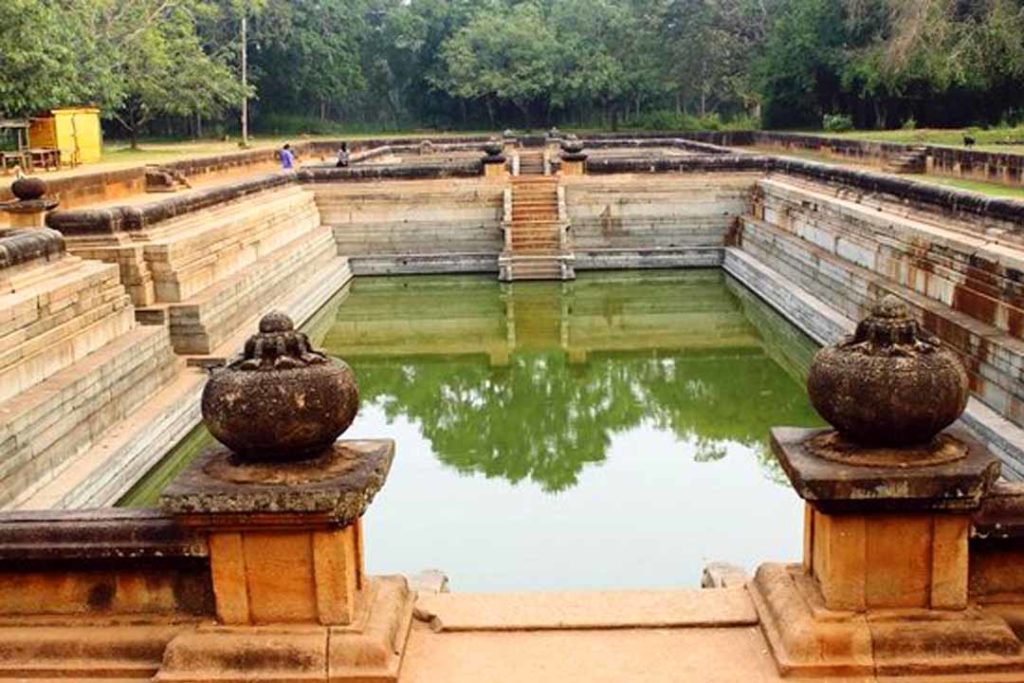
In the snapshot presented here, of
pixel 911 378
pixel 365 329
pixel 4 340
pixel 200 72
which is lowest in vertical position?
pixel 365 329

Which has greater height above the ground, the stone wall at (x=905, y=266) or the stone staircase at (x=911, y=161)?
the stone staircase at (x=911, y=161)

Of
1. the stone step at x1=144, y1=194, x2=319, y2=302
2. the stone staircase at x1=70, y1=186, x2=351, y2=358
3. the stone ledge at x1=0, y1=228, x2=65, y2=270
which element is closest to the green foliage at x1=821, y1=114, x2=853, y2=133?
the stone step at x1=144, y1=194, x2=319, y2=302

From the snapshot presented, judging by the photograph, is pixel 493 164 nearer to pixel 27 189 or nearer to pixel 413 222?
pixel 413 222

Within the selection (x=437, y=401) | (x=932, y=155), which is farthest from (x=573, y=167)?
(x=437, y=401)

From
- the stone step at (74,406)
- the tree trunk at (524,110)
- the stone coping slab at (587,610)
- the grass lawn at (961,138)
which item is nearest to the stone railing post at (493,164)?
the grass lawn at (961,138)

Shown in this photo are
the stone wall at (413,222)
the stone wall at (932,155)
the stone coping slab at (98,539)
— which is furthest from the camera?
the stone wall at (413,222)

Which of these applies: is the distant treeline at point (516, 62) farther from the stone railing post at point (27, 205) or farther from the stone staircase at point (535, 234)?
the stone railing post at point (27, 205)

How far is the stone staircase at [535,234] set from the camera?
61.0 ft

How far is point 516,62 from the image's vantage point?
44281 mm

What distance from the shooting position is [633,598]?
151 inches

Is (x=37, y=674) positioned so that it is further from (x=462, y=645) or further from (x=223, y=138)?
(x=223, y=138)

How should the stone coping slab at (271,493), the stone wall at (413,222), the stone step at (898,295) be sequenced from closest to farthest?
the stone coping slab at (271,493) → the stone step at (898,295) → the stone wall at (413,222)

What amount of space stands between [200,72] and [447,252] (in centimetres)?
1682

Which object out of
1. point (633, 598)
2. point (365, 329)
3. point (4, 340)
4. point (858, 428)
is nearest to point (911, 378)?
point (858, 428)
